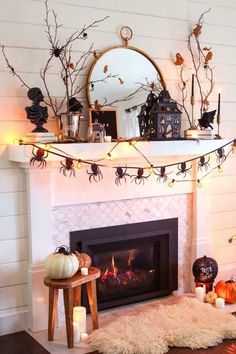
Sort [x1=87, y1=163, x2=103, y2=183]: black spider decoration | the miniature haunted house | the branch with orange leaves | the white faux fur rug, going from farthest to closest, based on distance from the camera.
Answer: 1. the branch with orange leaves
2. the miniature haunted house
3. [x1=87, y1=163, x2=103, y2=183]: black spider decoration
4. the white faux fur rug

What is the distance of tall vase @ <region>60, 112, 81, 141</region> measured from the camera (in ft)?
10.1

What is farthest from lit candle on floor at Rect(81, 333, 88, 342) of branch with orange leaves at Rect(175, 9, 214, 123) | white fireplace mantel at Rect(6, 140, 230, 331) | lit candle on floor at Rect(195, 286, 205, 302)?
branch with orange leaves at Rect(175, 9, 214, 123)

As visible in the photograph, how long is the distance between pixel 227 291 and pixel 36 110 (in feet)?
6.29

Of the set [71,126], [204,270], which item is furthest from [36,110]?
[204,270]

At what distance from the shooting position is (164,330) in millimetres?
2996

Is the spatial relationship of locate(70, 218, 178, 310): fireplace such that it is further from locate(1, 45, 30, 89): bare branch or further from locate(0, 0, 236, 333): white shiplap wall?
locate(1, 45, 30, 89): bare branch

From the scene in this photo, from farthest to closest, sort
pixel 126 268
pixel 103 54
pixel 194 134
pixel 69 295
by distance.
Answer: pixel 126 268 < pixel 194 134 < pixel 103 54 < pixel 69 295

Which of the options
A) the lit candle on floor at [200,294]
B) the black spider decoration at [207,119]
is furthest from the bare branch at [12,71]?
the lit candle on floor at [200,294]

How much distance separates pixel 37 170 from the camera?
120 inches

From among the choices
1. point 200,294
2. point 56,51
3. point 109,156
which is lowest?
point 200,294

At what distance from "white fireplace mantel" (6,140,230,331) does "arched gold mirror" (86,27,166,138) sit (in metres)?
0.25

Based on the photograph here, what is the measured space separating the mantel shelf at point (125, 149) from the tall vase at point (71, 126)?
116 mm

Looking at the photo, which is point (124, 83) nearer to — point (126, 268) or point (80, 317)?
point (126, 268)

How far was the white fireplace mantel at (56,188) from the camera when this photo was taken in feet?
9.96
